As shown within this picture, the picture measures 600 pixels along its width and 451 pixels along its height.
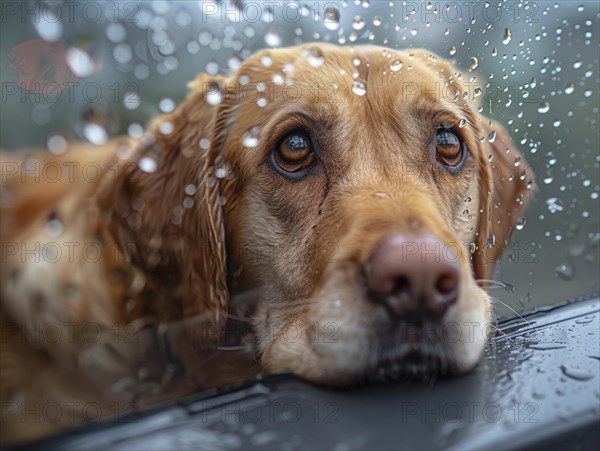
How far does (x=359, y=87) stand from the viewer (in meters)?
2.75

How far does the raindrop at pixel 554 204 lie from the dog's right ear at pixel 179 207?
4.85 feet

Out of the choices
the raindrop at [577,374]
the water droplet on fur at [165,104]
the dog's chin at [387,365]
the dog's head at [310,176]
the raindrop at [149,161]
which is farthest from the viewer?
the raindrop at [149,161]

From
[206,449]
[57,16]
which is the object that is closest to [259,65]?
[57,16]

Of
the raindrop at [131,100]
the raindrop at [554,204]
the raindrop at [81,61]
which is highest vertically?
the raindrop at [81,61]

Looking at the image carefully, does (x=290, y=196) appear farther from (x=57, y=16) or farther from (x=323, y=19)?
(x=57, y=16)

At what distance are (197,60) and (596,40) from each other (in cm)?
182

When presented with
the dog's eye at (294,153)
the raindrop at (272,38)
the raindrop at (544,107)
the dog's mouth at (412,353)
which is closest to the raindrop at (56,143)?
the raindrop at (272,38)

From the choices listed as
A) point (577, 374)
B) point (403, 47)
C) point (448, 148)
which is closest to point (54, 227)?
point (403, 47)

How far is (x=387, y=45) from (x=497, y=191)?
3.17ft

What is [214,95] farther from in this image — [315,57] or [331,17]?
[331,17]

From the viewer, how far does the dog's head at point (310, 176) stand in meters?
2.40

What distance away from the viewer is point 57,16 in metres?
1.85

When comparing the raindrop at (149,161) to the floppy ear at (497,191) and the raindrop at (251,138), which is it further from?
the floppy ear at (497,191)

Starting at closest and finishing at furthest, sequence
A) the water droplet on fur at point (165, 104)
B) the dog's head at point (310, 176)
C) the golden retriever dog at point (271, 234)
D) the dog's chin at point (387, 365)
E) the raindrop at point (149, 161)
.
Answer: the dog's chin at point (387, 365) < the golden retriever dog at point (271, 234) < the water droplet on fur at point (165, 104) < the dog's head at point (310, 176) < the raindrop at point (149, 161)
